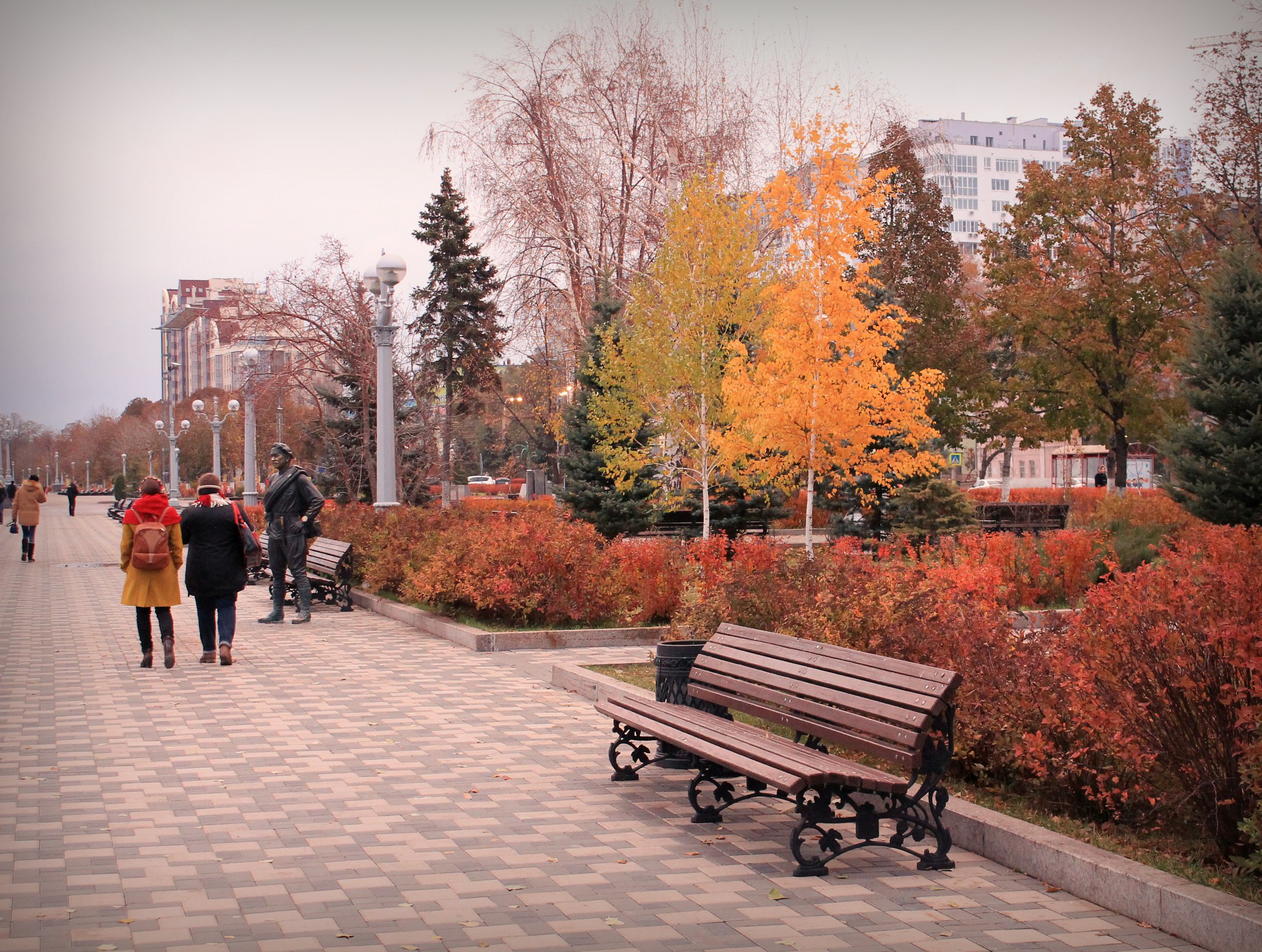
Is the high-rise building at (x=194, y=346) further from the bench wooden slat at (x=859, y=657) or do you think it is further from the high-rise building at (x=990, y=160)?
the high-rise building at (x=990, y=160)

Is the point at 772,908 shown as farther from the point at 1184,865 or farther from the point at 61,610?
the point at 61,610

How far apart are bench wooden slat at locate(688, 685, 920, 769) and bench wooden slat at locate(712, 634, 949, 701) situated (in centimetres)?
27

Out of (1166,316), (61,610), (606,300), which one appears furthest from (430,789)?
(1166,316)

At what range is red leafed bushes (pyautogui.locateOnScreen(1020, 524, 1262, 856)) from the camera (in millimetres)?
5152

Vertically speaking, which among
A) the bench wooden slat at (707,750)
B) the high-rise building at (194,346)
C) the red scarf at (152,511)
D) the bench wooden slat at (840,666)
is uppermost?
the high-rise building at (194,346)

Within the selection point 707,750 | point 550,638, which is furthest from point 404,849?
point 550,638

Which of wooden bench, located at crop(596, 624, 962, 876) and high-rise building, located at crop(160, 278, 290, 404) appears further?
high-rise building, located at crop(160, 278, 290, 404)

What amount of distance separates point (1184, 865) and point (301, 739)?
5.58 meters

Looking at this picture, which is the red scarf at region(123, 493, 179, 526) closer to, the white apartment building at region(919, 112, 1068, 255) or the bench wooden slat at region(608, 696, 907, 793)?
the bench wooden slat at region(608, 696, 907, 793)

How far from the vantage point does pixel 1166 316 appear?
3216 centimetres

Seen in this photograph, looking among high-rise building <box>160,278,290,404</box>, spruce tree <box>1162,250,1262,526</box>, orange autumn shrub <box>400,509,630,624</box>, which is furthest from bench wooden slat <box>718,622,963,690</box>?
high-rise building <box>160,278,290,404</box>

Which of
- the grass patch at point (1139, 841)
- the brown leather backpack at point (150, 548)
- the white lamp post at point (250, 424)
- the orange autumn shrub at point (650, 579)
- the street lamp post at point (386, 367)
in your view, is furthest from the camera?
the white lamp post at point (250, 424)

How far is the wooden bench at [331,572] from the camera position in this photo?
17.2 m

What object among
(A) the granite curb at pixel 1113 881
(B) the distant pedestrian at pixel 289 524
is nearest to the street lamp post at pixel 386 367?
(B) the distant pedestrian at pixel 289 524
